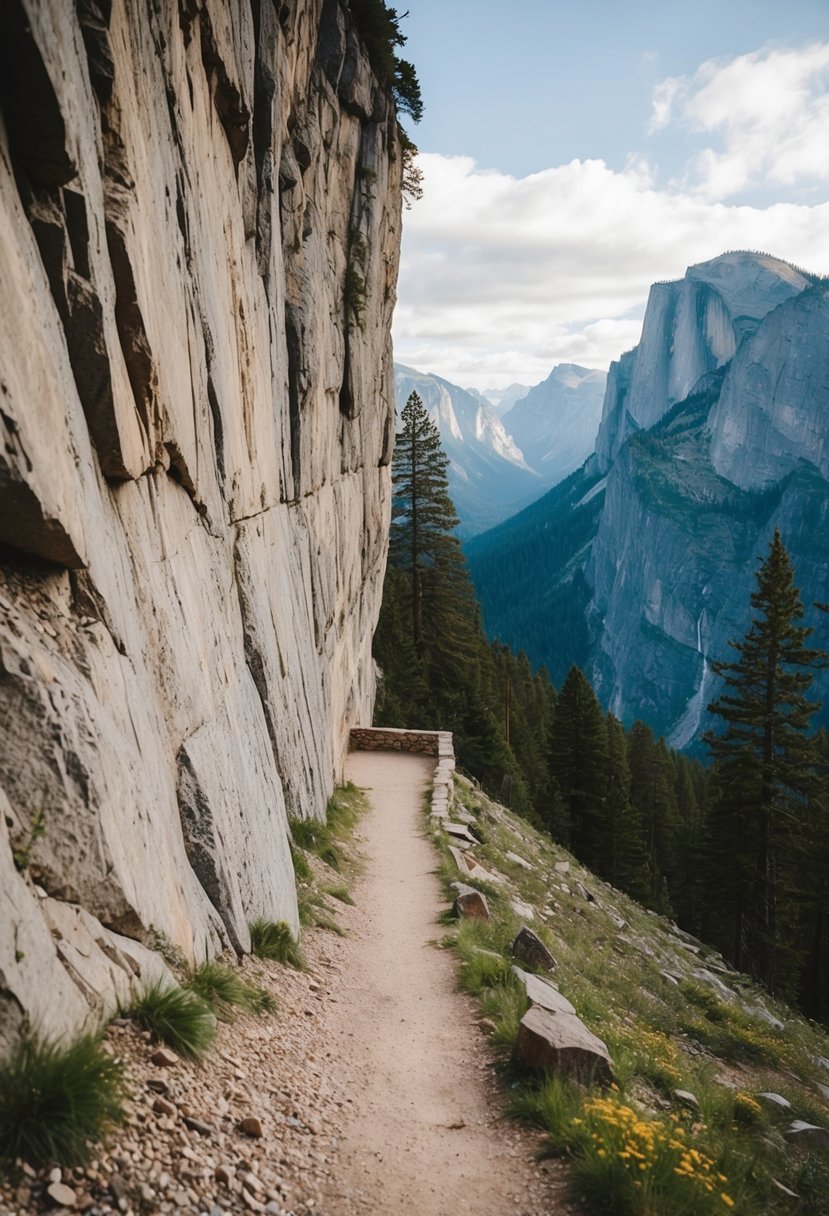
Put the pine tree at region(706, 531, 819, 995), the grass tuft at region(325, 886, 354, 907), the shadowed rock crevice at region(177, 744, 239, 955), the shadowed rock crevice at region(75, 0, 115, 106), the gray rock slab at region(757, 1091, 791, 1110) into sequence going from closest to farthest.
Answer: the shadowed rock crevice at region(75, 0, 115, 106) → the shadowed rock crevice at region(177, 744, 239, 955) → the gray rock slab at region(757, 1091, 791, 1110) → the grass tuft at region(325, 886, 354, 907) → the pine tree at region(706, 531, 819, 995)

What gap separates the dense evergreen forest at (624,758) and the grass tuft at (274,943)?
2050 cm

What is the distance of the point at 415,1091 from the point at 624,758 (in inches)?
1881

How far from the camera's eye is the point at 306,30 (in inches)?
590

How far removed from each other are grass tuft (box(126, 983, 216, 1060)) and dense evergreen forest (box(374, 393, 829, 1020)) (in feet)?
76.9

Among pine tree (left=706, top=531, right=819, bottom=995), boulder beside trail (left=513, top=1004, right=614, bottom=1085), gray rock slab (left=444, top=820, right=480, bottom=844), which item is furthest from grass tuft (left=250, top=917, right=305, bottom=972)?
pine tree (left=706, top=531, right=819, bottom=995)

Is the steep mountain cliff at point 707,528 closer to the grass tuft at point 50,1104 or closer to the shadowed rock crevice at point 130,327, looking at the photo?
the shadowed rock crevice at point 130,327

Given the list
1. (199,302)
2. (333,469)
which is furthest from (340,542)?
(199,302)

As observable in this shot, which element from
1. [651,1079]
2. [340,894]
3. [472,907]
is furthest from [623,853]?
[651,1079]

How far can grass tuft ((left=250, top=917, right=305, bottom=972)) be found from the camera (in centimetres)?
820

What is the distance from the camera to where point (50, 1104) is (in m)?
3.58

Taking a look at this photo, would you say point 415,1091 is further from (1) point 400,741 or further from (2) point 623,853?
(2) point 623,853

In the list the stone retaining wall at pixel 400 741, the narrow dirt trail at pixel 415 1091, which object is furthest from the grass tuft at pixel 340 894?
the stone retaining wall at pixel 400 741

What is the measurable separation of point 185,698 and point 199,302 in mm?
4633

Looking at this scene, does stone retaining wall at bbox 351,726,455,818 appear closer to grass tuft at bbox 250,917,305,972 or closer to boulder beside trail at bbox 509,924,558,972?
boulder beside trail at bbox 509,924,558,972
